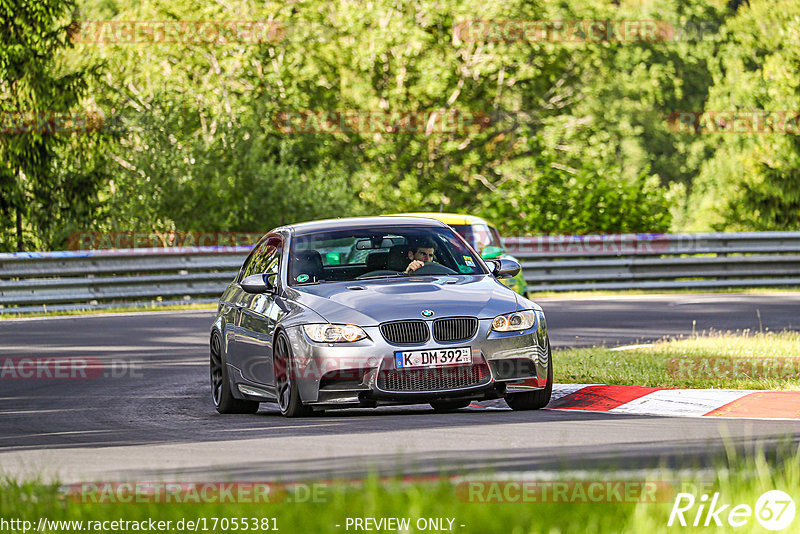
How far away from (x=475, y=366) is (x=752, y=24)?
61.3 m

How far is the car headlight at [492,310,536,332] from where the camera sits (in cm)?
1021

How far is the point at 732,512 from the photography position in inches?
217

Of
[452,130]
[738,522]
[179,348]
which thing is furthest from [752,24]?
[738,522]

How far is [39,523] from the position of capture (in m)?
5.85

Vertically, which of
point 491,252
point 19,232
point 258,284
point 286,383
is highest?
point 258,284

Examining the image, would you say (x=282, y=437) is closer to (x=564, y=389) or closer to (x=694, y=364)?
(x=564, y=389)

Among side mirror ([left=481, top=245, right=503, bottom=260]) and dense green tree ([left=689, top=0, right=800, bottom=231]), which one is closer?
side mirror ([left=481, top=245, right=503, bottom=260])

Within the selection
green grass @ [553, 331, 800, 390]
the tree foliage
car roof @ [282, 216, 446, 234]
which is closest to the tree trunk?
the tree foliage

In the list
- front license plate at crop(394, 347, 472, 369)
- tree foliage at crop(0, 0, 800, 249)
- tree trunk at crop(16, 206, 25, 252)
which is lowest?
tree trunk at crop(16, 206, 25, 252)

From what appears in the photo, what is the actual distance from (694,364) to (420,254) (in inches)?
120

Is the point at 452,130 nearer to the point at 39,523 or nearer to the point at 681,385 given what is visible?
the point at 681,385

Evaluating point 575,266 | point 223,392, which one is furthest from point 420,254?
point 575,266
